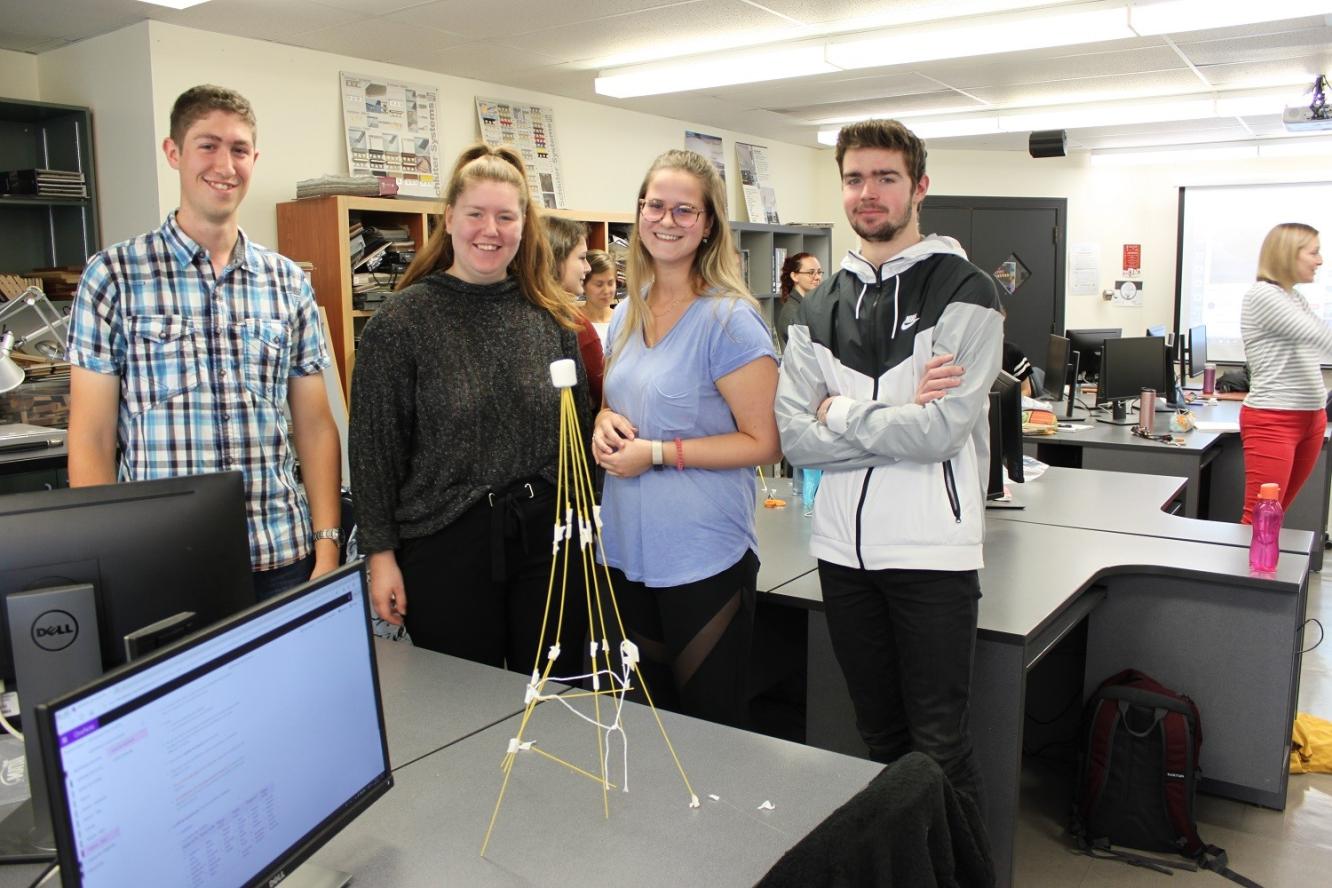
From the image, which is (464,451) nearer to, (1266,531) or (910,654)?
(910,654)

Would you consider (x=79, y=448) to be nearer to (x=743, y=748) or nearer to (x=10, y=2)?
(x=743, y=748)

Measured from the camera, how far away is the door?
29.7 ft

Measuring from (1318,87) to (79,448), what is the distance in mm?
6783

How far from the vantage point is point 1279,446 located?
445cm

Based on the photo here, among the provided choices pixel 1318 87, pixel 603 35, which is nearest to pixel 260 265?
pixel 603 35

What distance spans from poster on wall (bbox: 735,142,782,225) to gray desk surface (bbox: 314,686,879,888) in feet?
22.9

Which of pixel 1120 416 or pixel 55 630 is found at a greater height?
pixel 55 630

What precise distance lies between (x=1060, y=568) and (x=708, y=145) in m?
5.72

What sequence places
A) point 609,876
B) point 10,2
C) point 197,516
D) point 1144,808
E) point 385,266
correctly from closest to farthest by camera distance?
point 609,876, point 197,516, point 1144,808, point 10,2, point 385,266

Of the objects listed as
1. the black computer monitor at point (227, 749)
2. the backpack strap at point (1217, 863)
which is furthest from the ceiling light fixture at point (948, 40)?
the black computer monitor at point (227, 749)

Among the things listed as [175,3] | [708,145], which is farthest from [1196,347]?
[175,3]

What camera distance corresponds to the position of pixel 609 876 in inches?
46.0

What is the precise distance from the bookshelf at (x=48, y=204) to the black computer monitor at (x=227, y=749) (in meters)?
4.18

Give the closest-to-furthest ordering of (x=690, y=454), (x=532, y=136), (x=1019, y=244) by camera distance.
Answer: (x=690, y=454) < (x=532, y=136) < (x=1019, y=244)
